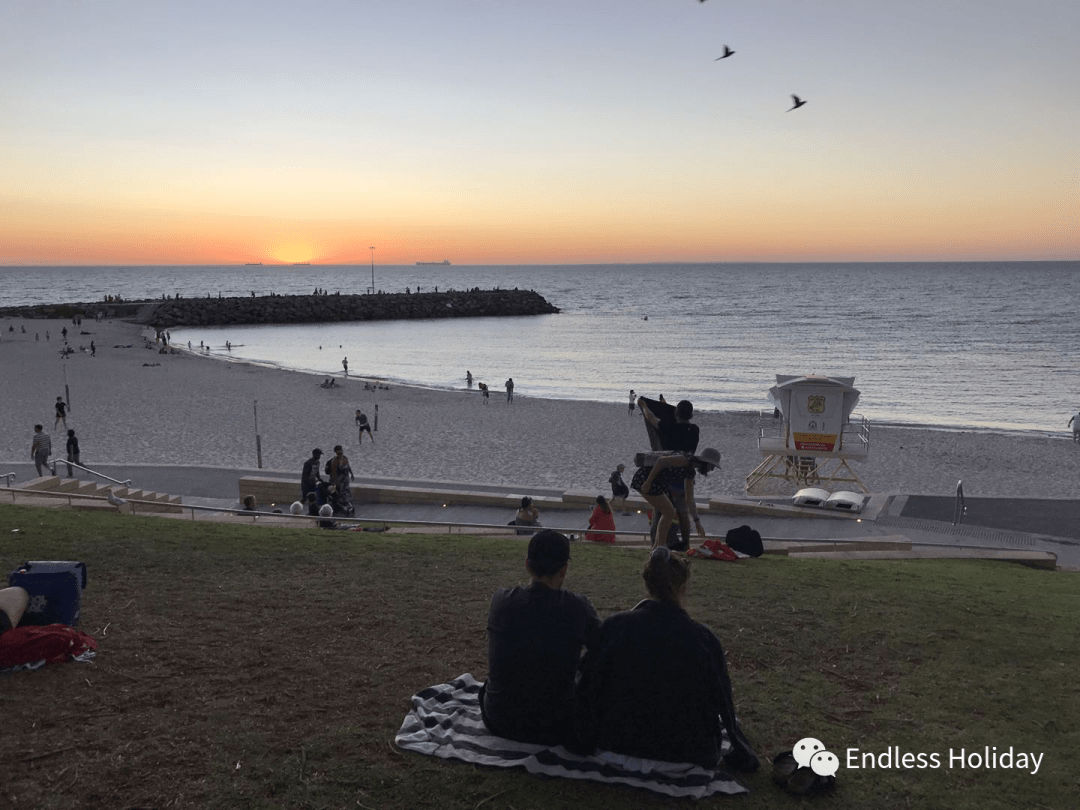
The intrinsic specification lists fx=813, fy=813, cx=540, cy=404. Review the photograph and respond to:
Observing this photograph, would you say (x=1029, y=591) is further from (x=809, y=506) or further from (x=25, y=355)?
(x=25, y=355)

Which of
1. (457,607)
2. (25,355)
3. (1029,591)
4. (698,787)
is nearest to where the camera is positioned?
(698,787)

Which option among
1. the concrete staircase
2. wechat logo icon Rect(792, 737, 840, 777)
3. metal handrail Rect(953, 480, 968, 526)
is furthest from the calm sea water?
wechat logo icon Rect(792, 737, 840, 777)

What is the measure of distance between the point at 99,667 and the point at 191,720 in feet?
3.70

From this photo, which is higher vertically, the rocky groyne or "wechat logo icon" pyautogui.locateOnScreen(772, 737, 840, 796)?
the rocky groyne

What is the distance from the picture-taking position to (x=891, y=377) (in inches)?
2050

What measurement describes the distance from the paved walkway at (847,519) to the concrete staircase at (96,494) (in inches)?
36.2

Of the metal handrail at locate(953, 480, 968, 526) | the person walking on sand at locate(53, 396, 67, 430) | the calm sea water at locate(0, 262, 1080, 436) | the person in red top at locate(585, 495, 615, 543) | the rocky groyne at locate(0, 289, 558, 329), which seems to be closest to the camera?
the person in red top at locate(585, 495, 615, 543)

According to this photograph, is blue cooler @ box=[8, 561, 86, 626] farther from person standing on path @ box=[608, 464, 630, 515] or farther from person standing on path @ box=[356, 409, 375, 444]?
person standing on path @ box=[356, 409, 375, 444]

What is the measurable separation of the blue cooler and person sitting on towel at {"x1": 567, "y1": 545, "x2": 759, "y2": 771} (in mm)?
3868

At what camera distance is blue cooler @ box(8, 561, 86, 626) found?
18.3ft

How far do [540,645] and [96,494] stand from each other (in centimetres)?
1219

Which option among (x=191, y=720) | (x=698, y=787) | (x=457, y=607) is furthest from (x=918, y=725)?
(x=191, y=720)

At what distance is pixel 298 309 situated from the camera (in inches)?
4090

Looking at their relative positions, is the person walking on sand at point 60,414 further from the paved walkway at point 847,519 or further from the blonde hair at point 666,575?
the blonde hair at point 666,575
